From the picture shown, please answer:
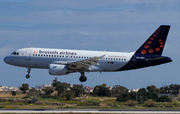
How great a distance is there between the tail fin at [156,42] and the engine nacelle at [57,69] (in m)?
12.7

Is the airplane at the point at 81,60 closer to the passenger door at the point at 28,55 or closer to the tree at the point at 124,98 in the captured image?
the passenger door at the point at 28,55

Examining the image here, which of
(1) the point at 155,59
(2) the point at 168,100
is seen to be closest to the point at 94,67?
(1) the point at 155,59

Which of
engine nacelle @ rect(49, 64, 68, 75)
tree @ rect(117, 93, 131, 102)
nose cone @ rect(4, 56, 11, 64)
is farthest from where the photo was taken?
tree @ rect(117, 93, 131, 102)

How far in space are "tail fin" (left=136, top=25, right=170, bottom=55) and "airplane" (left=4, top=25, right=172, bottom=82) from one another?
0.17 meters

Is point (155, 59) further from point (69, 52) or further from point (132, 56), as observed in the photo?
point (69, 52)

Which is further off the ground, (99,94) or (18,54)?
(18,54)

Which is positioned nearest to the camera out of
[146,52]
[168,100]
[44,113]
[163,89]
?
[44,113]

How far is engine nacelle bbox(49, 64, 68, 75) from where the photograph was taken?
45625 mm

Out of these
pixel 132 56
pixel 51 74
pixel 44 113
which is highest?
pixel 132 56

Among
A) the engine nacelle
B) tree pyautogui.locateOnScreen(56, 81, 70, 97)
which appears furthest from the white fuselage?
tree pyautogui.locateOnScreen(56, 81, 70, 97)

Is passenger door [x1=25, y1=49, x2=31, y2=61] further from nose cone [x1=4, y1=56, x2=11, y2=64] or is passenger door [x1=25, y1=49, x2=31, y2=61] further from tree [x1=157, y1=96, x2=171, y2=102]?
tree [x1=157, y1=96, x2=171, y2=102]

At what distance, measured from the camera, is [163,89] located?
90375 millimetres

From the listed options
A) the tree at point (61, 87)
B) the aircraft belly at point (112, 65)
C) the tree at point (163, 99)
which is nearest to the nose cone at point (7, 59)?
the aircraft belly at point (112, 65)

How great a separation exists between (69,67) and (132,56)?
1032 centimetres
